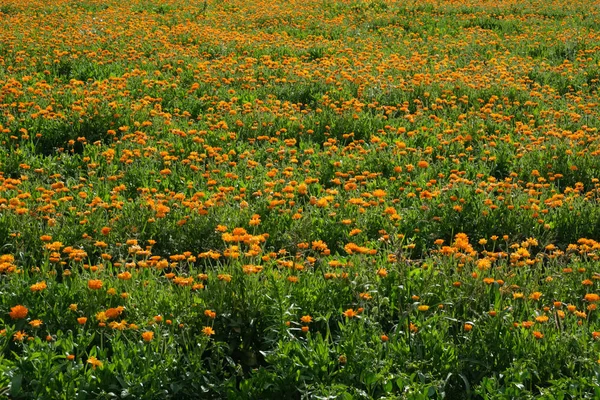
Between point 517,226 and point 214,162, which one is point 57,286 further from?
point 517,226

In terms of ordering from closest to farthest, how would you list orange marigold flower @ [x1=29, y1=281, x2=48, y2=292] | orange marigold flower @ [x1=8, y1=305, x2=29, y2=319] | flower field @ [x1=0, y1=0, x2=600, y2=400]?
flower field @ [x1=0, y1=0, x2=600, y2=400] < orange marigold flower @ [x1=8, y1=305, x2=29, y2=319] < orange marigold flower @ [x1=29, y1=281, x2=48, y2=292]

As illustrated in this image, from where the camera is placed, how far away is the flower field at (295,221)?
3400mm

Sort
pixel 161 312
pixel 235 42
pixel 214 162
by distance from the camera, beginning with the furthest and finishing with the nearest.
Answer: pixel 235 42, pixel 214 162, pixel 161 312

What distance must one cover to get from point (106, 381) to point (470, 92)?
21.3 feet

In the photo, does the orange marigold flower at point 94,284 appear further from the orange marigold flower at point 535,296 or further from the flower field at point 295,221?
the orange marigold flower at point 535,296

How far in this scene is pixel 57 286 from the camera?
13.0 feet

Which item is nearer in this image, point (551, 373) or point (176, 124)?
point (551, 373)

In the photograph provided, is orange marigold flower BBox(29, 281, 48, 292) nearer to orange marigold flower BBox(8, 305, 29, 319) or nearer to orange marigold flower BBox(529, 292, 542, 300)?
orange marigold flower BBox(8, 305, 29, 319)

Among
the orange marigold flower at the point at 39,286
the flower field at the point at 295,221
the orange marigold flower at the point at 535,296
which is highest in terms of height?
the orange marigold flower at the point at 535,296

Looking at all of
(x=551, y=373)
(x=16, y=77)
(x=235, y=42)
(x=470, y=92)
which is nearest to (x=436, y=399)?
(x=551, y=373)

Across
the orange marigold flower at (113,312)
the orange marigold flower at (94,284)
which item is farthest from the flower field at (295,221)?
the orange marigold flower at (94,284)

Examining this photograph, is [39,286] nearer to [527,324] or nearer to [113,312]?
[113,312]

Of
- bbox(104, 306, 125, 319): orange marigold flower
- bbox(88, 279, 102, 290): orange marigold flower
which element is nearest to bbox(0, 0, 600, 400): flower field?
bbox(104, 306, 125, 319): orange marigold flower

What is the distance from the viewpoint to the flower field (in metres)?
3.40
